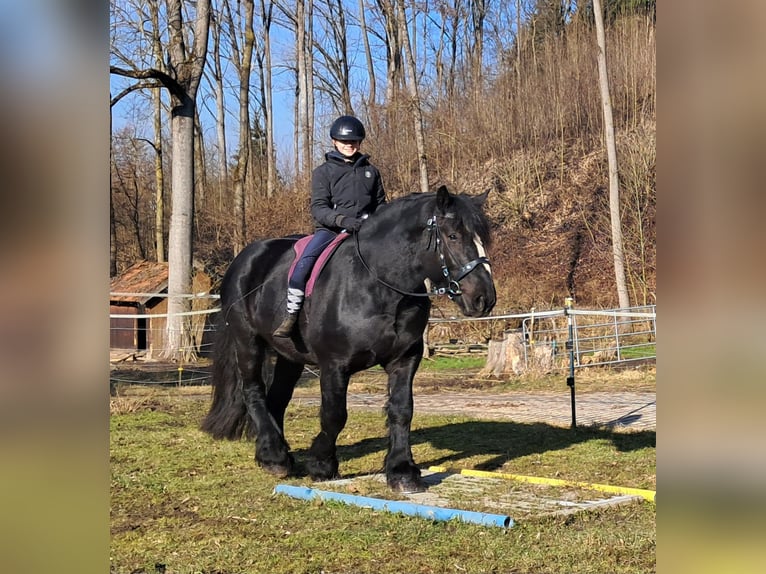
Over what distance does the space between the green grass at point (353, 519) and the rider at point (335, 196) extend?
1.55 m

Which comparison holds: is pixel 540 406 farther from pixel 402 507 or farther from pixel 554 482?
pixel 402 507

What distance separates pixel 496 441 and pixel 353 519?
11.0 feet

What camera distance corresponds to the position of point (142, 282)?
21094 millimetres

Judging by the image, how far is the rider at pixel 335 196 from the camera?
618cm

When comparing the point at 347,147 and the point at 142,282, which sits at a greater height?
the point at 347,147

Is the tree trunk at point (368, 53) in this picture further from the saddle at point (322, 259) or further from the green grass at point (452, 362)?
the saddle at point (322, 259)

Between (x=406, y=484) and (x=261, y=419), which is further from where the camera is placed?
(x=261, y=419)

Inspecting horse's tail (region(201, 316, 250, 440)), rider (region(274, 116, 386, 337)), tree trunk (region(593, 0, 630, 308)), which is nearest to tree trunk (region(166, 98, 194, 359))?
horse's tail (region(201, 316, 250, 440))

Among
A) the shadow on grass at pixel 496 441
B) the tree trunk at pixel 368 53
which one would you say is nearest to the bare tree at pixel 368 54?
the tree trunk at pixel 368 53

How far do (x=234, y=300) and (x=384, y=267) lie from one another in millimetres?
2039

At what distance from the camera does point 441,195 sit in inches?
213

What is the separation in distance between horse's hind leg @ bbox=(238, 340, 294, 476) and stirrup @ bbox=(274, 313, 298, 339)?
884 millimetres

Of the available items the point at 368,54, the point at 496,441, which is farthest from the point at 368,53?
the point at 496,441
